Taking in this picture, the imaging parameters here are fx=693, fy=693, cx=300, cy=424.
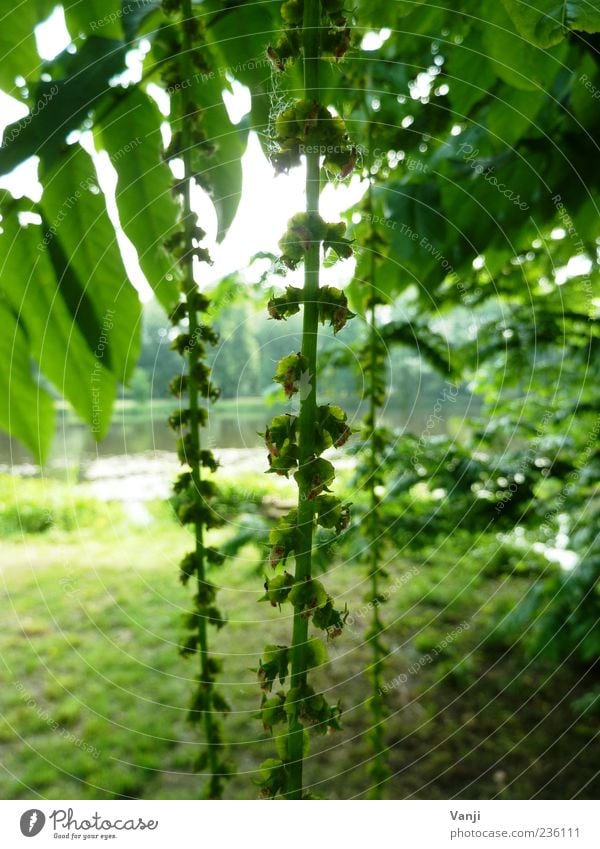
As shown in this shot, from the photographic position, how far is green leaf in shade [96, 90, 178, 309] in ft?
1.18

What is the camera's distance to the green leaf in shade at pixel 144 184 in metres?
0.36

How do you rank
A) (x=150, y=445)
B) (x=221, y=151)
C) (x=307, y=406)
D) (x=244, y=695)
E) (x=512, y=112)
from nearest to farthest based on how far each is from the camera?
(x=307, y=406)
(x=221, y=151)
(x=512, y=112)
(x=150, y=445)
(x=244, y=695)

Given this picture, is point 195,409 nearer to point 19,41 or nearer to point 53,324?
point 53,324

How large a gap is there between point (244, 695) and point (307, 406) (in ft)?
5.09

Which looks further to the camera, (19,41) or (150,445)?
(150,445)

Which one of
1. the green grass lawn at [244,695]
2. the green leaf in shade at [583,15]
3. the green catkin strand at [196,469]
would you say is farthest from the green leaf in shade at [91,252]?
the green grass lawn at [244,695]

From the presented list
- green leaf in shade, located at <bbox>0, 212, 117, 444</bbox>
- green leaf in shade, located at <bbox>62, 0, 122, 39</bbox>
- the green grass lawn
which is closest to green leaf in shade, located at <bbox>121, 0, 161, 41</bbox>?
green leaf in shade, located at <bbox>62, 0, 122, 39</bbox>

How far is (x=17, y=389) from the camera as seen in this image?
39cm

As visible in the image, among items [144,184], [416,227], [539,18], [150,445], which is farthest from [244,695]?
[539,18]

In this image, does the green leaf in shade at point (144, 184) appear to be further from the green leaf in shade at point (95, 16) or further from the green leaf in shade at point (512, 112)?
the green leaf in shade at point (512, 112)

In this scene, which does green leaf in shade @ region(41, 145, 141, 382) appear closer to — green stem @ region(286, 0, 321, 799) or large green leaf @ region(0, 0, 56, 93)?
large green leaf @ region(0, 0, 56, 93)

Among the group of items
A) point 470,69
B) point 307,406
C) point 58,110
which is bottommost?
point 307,406

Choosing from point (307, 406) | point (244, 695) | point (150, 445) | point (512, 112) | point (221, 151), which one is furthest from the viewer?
point (244, 695)
